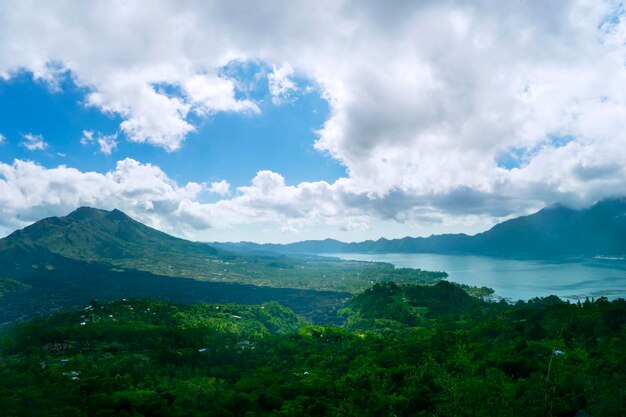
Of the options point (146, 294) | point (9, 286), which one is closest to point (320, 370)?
point (146, 294)

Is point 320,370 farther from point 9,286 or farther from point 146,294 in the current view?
point 9,286

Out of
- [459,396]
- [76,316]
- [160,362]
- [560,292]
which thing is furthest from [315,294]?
[459,396]

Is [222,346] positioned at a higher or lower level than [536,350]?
lower

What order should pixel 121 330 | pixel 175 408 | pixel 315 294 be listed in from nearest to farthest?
pixel 175 408 → pixel 121 330 → pixel 315 294

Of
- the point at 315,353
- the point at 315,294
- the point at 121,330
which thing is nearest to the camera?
the point at 315,353

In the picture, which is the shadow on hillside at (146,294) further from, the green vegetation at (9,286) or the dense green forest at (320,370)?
the dense green forest at (320,370)

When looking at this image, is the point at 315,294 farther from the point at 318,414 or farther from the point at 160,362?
the point at 318,414

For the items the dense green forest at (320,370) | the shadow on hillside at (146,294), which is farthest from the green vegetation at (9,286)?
Result: the dense green forest at (320,370)

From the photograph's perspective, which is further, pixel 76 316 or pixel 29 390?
pixel 76 316
